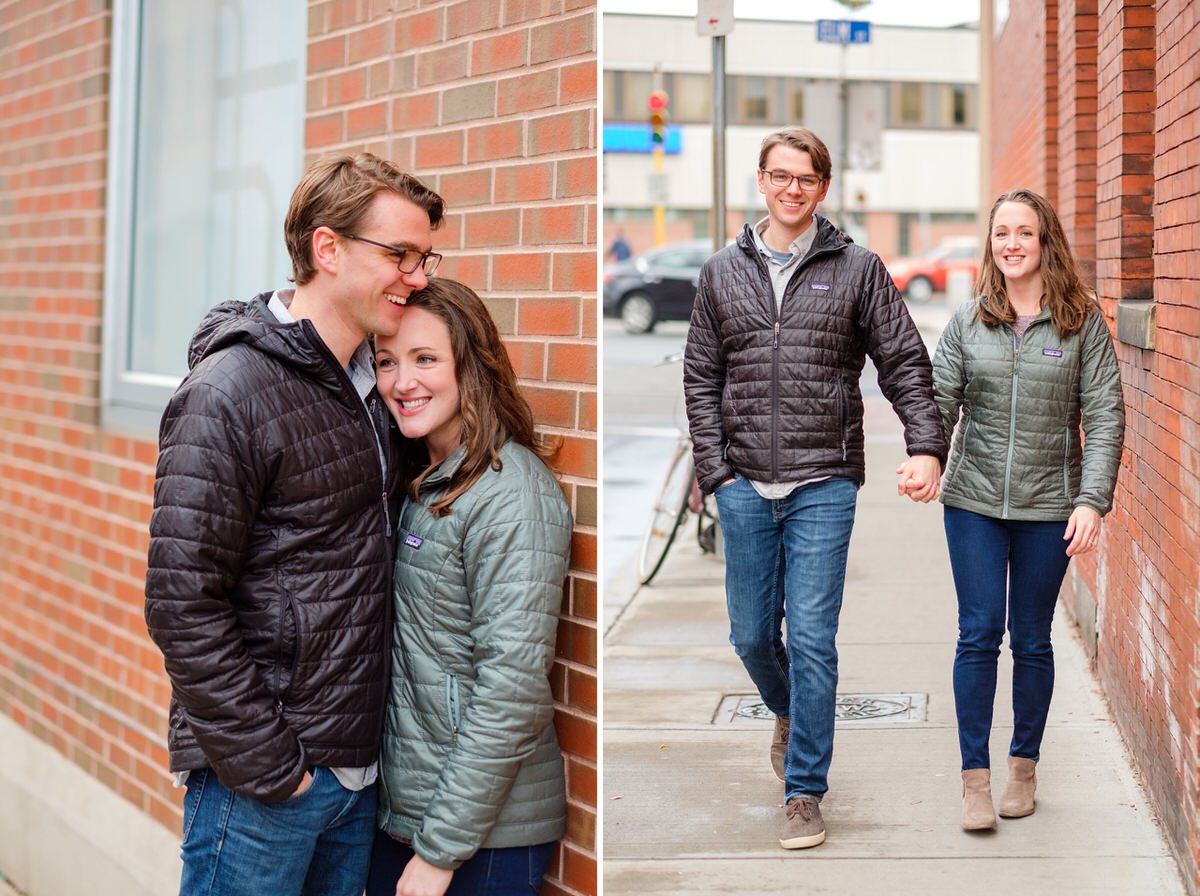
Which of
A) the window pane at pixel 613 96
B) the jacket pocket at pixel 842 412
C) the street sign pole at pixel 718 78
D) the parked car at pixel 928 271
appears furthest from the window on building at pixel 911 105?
the jacket pocket at pixel 842 412

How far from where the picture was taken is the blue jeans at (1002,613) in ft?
13.7

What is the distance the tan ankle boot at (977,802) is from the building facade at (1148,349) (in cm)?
45

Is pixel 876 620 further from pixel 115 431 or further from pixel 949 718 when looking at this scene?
pixel 115 431

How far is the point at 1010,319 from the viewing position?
4.05 meters

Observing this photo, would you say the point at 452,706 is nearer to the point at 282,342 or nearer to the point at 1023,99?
the point at 282,342

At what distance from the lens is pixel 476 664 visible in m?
2.70

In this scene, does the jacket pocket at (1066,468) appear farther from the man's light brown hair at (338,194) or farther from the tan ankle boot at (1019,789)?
the man's light brown hair at (338,194)

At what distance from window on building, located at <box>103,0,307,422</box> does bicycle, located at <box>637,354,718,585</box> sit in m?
3.30

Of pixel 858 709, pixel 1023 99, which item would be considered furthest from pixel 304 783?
pixel 1023 99

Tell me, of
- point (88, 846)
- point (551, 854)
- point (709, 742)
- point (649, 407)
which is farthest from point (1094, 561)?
point (649, 407)

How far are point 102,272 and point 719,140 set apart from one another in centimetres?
225

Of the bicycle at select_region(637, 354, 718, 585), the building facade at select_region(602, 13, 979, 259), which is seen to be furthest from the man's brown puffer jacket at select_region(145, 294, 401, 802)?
the building facade at select_region(602, 13, 979, 259)

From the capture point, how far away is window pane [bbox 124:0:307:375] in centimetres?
447

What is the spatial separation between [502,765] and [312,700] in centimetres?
36
